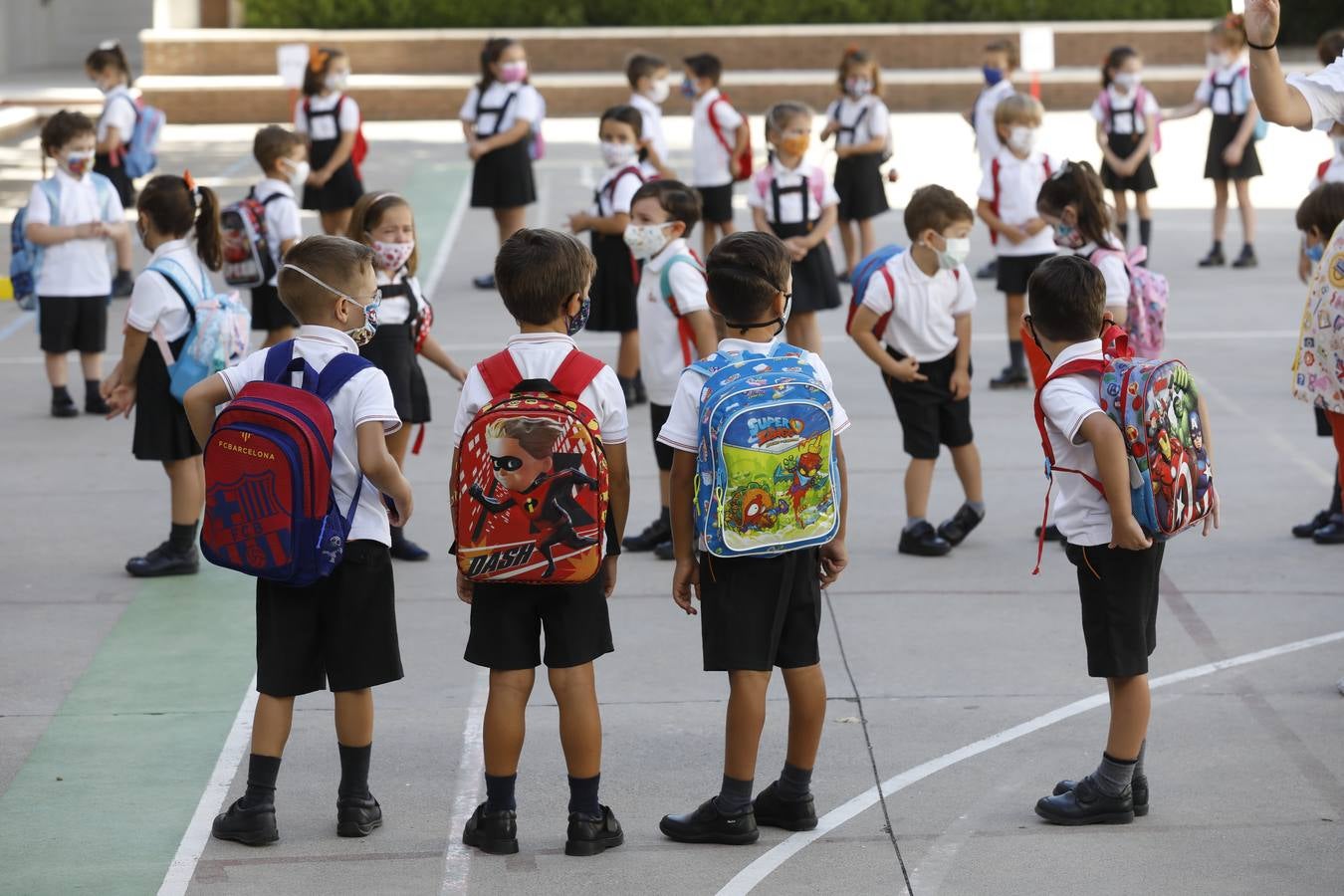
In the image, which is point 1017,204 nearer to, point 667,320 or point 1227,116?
point 667,320

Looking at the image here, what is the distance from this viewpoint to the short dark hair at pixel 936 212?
708 centimetres

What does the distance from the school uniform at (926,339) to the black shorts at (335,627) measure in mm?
3133

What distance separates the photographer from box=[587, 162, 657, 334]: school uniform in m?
9.70

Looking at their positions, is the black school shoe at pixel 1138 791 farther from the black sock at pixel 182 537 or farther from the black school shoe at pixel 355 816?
the black sock at pixel 182 537

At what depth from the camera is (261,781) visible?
183 inches

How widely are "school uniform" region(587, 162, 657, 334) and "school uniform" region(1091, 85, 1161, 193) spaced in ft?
18.8

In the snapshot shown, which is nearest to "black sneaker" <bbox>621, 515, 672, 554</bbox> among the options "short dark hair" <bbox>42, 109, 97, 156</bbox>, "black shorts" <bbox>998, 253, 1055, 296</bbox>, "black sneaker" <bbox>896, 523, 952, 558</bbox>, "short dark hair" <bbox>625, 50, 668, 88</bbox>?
"black sneaker" <bbox>896, 523, 952, 558</bbox>

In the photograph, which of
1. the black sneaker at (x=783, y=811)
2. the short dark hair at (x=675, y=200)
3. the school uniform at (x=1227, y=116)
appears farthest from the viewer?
the school uniform at (x=1227, y=116)

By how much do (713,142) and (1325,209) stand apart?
725cm

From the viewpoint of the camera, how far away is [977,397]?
10.4 meters

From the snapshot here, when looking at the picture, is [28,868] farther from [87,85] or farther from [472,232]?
[87,85]

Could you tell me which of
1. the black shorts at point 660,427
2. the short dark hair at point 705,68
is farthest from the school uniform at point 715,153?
the black shorts at point 660,427

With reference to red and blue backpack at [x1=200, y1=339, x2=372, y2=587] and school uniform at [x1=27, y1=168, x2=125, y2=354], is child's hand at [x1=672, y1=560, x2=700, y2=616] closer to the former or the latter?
red and blue backpack at [x1=200, y1=339, x2=372, y2=587]

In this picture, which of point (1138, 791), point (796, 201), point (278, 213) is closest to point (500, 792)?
point (1138, 791)
